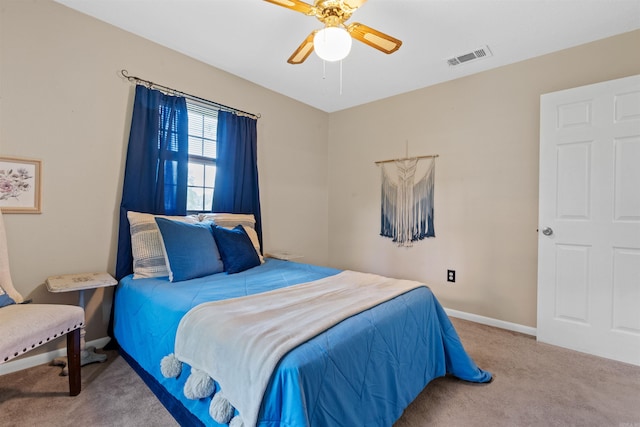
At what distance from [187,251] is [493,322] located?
2.86m

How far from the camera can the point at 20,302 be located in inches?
69.4

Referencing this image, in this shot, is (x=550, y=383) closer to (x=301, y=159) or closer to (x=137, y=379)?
(x=137, y=379)

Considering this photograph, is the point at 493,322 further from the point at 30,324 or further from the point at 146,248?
the point at 30,324

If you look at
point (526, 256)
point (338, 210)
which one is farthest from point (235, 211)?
point (526, 256)

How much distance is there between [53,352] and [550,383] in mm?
3366

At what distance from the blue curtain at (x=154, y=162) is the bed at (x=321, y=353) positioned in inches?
22.2

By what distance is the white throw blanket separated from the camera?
3.52ft

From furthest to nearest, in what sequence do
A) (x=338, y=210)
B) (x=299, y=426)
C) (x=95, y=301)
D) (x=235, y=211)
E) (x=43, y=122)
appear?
(x=338, y=210) → (x=235, y=211) → (x=95, y=301) → (x=43, y=122) → (x=299, y=426)

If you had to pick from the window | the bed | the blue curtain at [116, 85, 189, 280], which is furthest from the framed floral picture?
the window

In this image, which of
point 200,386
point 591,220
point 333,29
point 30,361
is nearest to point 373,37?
point 333,29

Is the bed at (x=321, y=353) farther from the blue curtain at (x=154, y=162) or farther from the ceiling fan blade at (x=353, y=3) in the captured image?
the ceiling fan blade at (x=353, y=3)

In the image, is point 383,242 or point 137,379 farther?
point 383,242

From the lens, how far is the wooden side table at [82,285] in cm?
183

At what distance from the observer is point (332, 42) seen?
5.30ft
